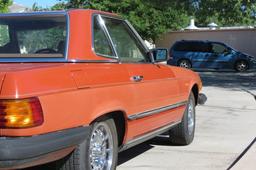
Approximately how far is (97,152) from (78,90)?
911mm

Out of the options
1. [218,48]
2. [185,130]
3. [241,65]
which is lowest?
[241,65]

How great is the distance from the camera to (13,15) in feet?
19.8

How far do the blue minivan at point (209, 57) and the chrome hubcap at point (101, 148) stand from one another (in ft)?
81.9

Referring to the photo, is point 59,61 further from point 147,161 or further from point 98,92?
point 147,161

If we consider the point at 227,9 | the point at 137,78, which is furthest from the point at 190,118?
the point at 227,9

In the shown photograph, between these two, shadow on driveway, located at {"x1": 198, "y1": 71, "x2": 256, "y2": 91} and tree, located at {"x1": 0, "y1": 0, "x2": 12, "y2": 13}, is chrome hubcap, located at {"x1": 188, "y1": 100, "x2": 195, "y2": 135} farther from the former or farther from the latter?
tree, located at {"x1": 0, "y1": 0, "x2": 12, "y2": 13}

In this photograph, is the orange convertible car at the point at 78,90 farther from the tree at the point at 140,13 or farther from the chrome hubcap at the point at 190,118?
the tree at the point at 140,13

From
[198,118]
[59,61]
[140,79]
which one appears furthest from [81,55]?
[198,118]

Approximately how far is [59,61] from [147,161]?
242 centimetres

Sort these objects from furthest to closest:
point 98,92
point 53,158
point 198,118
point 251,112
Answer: point 251,112 → point 198,118 → point 98,92 → point 53,158

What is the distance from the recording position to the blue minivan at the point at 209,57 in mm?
30406

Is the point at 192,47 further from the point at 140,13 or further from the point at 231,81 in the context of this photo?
the point at 231,81

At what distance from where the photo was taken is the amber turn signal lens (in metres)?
4.20

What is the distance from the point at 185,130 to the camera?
25.8 feet
